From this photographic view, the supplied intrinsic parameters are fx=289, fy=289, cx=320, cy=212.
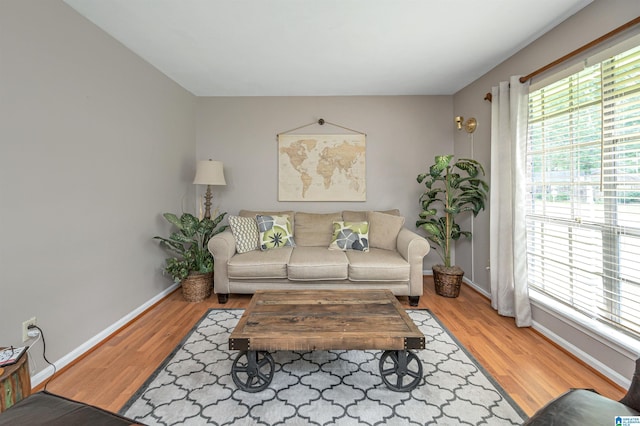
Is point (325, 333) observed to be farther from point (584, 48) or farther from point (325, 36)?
point (584, 48)

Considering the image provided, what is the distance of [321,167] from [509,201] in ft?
7.42

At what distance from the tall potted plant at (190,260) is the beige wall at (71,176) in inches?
8.2

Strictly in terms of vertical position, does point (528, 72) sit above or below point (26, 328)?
above

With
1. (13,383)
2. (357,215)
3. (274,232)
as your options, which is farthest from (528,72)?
(13,383)

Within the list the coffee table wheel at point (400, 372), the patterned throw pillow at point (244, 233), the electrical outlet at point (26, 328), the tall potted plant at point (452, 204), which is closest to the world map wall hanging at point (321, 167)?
the patterned throw pillow at point (244, 233)

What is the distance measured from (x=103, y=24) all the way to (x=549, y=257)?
405 centimetres

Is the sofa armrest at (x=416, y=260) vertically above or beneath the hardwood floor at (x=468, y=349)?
above

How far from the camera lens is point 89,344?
2.21 m

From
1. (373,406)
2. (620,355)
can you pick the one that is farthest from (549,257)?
(373,406)

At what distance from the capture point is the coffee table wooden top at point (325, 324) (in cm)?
164

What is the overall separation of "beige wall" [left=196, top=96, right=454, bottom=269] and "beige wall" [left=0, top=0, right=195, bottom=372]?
1.05 m

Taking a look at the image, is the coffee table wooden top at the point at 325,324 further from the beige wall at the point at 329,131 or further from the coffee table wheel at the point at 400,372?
the beige wall at the point at 329,131

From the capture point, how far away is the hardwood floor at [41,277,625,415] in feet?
5.75

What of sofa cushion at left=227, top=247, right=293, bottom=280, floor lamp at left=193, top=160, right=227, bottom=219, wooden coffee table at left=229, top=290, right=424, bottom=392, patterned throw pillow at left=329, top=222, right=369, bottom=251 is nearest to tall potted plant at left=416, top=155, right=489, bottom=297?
patterned throw pillow at left=329, top=222, right=369, bottom=251
